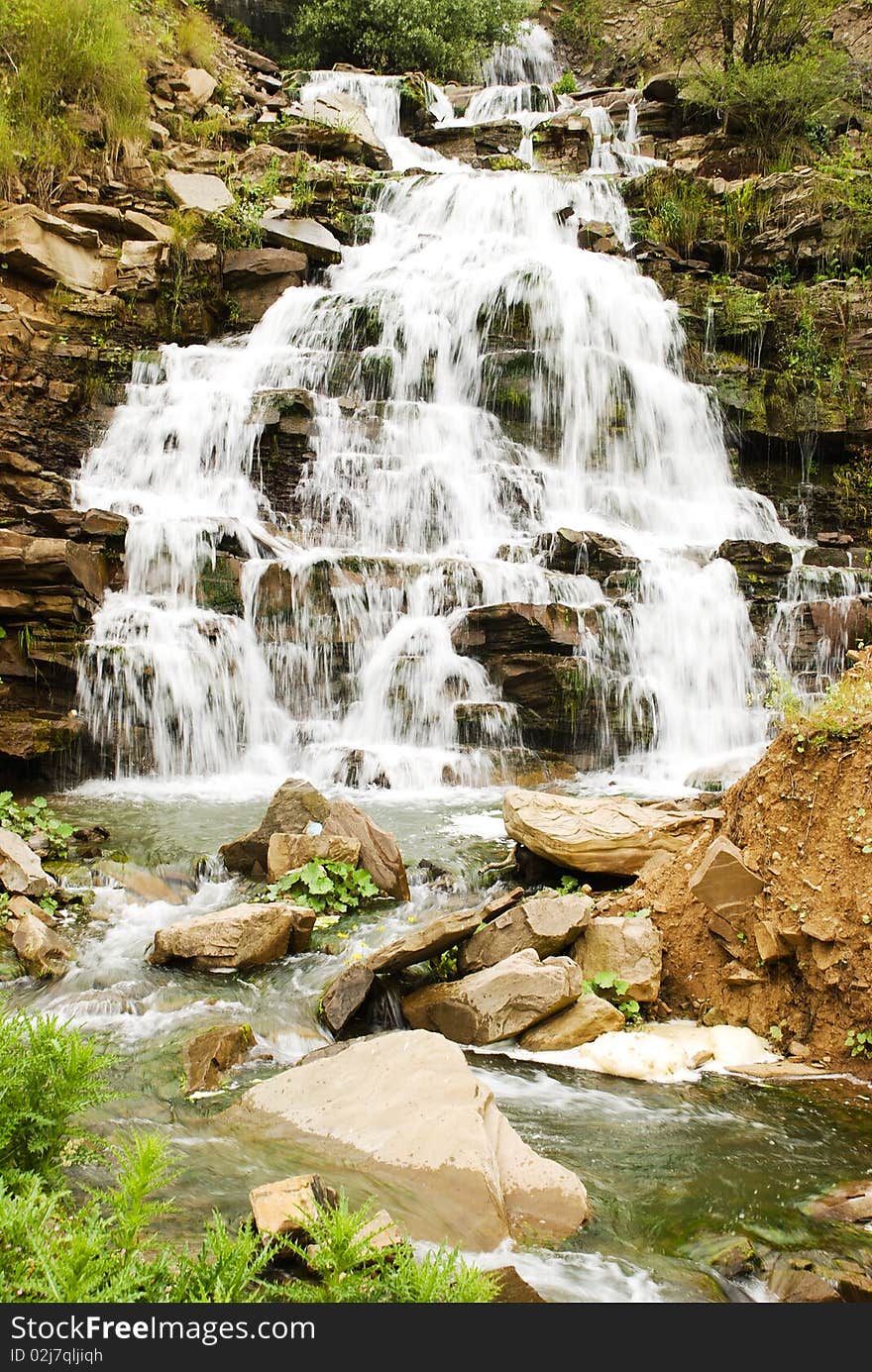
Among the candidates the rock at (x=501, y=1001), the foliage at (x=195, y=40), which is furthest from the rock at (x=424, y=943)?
the foliage at (x=195, y=40)

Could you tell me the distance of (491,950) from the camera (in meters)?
4.74

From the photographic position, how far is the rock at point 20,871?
18.0 ft

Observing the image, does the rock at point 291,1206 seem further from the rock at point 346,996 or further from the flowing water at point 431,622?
the rock at point 346,996

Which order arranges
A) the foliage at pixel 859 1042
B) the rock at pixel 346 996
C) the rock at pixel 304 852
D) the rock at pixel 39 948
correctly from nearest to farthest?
1. the foliage at pixel 859 1042
2. the rock at pixel 346 996
3. the rock at pixel 39 948
4. the rock at pixel 304 852

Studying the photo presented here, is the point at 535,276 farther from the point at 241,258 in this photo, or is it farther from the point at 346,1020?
the point at 346,1020

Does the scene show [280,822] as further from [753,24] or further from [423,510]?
[753,24]

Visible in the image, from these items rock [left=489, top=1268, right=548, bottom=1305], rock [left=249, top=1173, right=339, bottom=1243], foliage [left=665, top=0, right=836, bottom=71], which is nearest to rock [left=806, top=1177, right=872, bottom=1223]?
rock [left=489, top=1268, right=548, bottom=1305]

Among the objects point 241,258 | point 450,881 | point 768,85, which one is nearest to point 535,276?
point 241,258

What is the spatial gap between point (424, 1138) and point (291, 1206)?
724mm

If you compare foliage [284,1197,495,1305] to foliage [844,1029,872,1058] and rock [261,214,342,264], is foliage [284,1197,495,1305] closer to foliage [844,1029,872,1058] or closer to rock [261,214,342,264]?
foliage [844,1029,872,1058]

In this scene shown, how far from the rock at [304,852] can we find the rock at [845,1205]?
365 cm

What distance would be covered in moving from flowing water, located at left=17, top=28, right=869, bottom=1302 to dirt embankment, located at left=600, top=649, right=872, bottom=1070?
502mm

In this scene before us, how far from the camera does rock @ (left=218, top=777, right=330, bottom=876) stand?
6.47 meters

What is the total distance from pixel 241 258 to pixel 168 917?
1495cm
